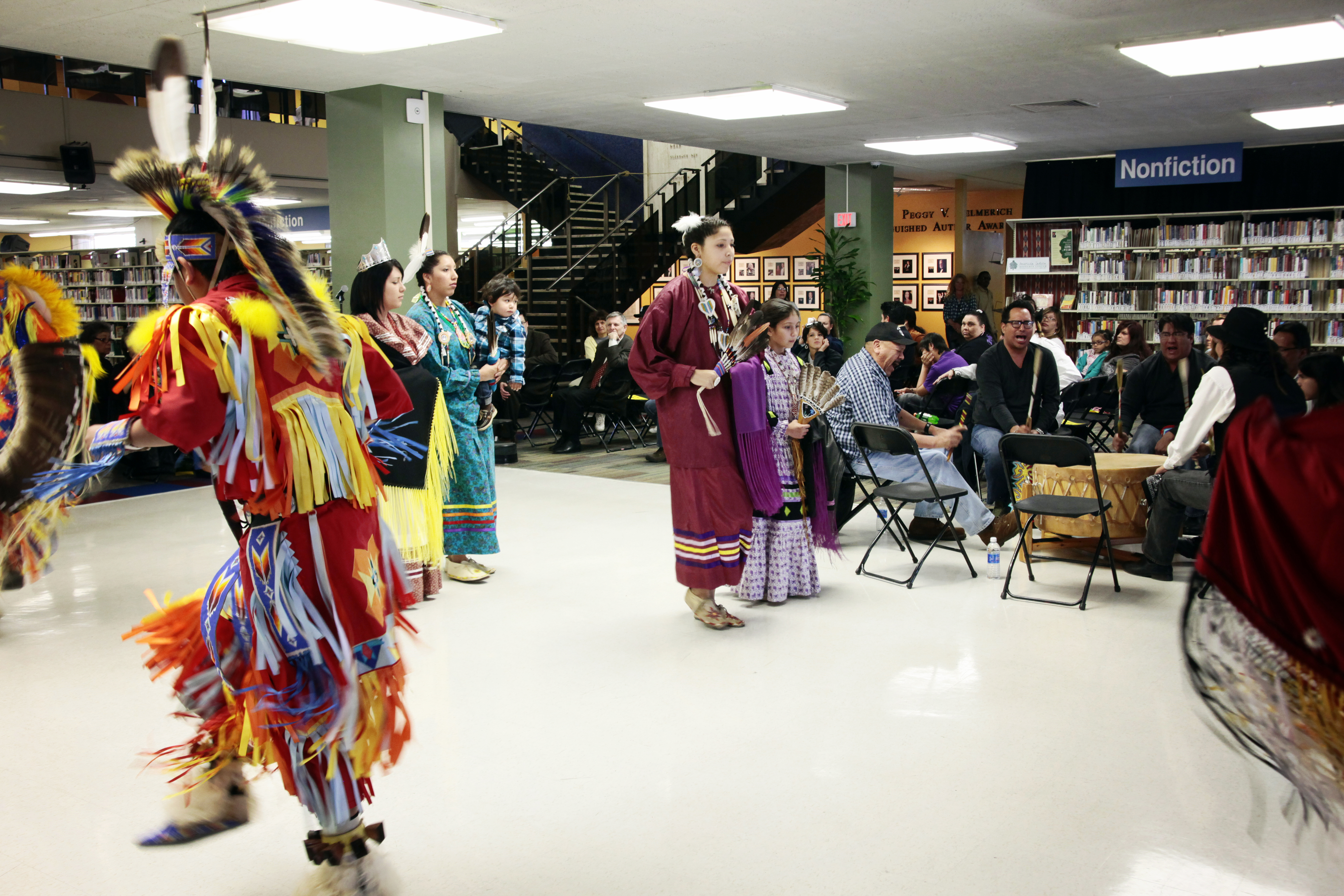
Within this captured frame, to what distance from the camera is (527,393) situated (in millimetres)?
9273

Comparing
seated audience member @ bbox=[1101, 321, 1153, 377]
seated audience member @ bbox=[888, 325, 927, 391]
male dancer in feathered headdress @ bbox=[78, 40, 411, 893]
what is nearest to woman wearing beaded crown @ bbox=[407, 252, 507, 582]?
male dancer in feathered headdress @ bbox=[78, 40, 411, 893]

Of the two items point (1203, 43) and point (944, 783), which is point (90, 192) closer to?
point (1203, 43)

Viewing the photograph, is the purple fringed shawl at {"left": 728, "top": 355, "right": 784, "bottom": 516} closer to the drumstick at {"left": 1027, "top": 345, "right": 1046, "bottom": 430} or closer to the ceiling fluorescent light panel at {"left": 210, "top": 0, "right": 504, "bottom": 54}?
the drumstick at {"left": 1027, "top": 345, "right": 1046, "bottom": 430}

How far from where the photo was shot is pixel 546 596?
14.6 feet

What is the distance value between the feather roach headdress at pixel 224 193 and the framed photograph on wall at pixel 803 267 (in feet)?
44.1

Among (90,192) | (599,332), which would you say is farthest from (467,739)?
(90,192)

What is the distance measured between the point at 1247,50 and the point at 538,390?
594 cm

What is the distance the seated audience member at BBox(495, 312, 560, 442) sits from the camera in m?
9.27

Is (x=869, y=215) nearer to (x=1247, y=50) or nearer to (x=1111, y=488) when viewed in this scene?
(x=1247, y=50)

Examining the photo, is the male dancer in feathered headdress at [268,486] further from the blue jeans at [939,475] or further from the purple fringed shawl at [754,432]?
the blue jeans at [939,475]

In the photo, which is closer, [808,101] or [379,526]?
[379,526]

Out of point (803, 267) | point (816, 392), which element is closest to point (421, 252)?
point (816, 392)

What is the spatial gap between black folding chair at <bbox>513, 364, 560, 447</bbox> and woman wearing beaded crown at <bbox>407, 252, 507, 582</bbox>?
14.8ft

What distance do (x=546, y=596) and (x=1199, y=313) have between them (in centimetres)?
871
